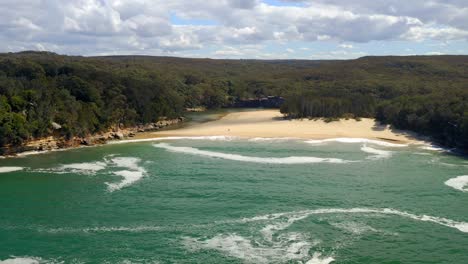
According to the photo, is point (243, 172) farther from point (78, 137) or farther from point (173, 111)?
point (173, 111)

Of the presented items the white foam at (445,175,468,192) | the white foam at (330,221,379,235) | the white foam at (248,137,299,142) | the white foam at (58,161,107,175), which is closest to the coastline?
the white foam at (248,137,299,142)

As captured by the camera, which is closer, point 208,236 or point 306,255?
point 306,255

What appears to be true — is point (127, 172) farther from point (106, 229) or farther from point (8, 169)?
point (106, 229)

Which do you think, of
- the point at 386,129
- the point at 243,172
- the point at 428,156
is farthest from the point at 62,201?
the point at 386,129

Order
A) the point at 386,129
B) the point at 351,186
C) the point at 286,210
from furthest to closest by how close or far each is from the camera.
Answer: the point at 386,129, the point at 351,186, the point at 286,210

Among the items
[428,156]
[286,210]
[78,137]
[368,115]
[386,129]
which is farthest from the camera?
[368,115]
